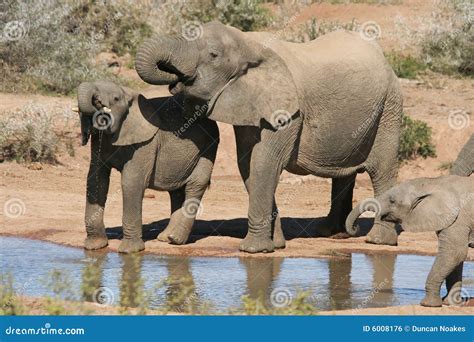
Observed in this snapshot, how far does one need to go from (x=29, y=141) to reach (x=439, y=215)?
871 centimetres

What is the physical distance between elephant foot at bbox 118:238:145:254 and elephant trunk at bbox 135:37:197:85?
5.54 feet

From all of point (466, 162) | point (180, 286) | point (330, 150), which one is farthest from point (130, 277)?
point (466, 162)

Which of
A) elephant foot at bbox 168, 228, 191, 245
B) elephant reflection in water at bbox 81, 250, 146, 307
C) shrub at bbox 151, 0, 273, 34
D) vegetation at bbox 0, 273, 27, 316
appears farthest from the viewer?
shrub at bbox 151, 0, 273, 34

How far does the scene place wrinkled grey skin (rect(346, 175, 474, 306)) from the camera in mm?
11086

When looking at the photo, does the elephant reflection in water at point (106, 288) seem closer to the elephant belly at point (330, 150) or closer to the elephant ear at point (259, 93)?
the elephant ear at point (259, 93)

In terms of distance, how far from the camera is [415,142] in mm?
19547

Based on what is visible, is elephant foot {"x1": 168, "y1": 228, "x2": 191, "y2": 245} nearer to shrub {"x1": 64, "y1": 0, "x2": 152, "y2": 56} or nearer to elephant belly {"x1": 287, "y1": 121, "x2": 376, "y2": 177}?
elephant belly {"x1": 287, "y1": 121, "x2": 376, "y2": 177}

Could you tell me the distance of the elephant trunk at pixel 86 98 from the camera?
1291cm

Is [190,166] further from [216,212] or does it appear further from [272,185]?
[216,212]

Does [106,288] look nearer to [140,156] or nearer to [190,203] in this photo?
[140,156]

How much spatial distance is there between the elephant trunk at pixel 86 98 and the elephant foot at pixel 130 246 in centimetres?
144

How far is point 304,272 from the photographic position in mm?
13039

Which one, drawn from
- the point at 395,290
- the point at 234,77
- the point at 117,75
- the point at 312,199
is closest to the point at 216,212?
the point at 312,199

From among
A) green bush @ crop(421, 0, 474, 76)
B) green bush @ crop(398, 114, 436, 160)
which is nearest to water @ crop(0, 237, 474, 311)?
green bush @ crop(398, 114, 436, 160)
